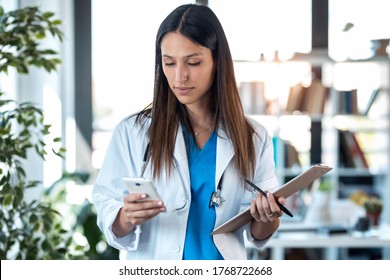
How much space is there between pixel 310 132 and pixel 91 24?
165 cm

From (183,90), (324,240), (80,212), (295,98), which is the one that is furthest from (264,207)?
(295,98)

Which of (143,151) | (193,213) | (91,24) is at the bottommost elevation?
(193,213)

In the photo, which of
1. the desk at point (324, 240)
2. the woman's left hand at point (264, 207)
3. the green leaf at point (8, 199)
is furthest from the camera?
the desk at point (324, 240)

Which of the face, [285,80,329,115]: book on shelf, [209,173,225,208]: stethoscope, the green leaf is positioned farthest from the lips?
[285,80,329,115]: book on shelf

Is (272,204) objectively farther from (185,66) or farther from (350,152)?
(350,152)

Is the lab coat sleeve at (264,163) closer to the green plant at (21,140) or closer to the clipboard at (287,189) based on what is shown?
the clipboard at (287,189)

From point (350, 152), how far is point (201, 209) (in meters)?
3.22

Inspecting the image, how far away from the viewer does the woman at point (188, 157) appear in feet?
5.63

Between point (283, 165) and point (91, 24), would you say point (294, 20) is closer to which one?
point (283, 165)

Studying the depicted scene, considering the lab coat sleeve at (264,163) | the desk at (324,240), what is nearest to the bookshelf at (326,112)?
the desk at (324,240)
